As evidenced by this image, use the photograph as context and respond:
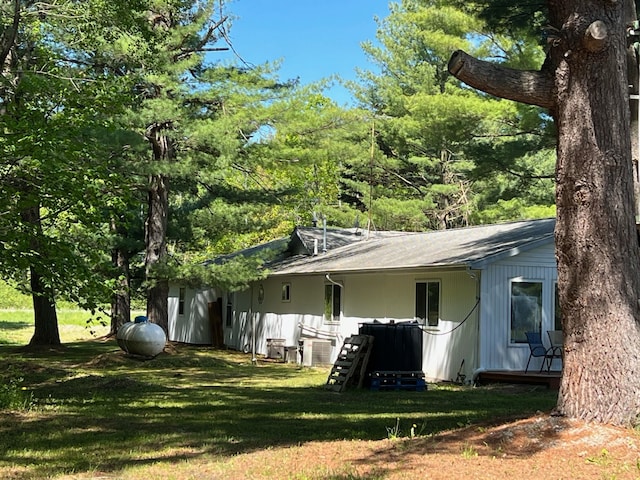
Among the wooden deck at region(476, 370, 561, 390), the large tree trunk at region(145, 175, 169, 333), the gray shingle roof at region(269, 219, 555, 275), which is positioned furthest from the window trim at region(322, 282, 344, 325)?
the wooden deck at region(476, 370, 561, 390)

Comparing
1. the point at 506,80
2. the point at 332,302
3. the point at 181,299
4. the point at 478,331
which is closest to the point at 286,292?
the point at 332,302

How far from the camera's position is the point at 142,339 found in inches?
790

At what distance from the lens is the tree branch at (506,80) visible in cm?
751

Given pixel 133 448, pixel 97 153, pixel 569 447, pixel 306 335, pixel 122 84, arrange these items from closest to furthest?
pixel 569 447
pixel 133 448
pixel 97 153
pixel 122 84
pixel 306 335

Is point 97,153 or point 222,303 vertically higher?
point 97,153

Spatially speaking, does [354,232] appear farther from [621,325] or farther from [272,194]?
[621,325]

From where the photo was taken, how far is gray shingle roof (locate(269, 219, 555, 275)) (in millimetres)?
16062

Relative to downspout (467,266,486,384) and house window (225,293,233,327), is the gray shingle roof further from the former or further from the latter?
house window (225,293,233,327)

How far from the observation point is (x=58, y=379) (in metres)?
15.6

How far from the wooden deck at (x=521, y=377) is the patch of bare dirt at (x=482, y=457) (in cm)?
803

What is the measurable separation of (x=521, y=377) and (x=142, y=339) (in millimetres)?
9609

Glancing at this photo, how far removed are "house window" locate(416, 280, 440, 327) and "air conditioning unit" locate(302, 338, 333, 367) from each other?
376cm

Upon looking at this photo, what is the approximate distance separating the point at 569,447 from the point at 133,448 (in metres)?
4.24

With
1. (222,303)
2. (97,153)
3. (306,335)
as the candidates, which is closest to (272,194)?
(306,335)
